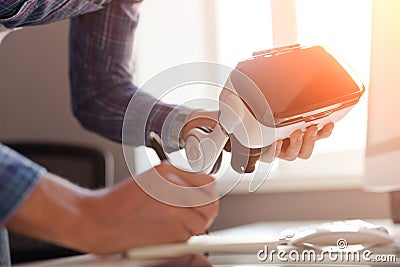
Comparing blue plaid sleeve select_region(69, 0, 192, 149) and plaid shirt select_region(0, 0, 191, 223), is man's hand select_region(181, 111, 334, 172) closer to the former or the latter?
plaid shirt select_region(0, 0, 191, 223)

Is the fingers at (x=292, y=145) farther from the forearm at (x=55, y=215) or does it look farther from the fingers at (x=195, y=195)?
the forearm at (x=55, y=215)

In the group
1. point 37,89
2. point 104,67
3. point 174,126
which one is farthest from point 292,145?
point 37,89

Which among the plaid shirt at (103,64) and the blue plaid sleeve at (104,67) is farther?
the blue plaid sleeve at (104,67)

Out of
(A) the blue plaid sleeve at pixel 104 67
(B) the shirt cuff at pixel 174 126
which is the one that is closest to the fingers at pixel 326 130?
(B) the shirt cuff at pixel 174 126

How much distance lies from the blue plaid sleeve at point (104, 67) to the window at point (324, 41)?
1.86 feet

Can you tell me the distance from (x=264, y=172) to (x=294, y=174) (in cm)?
93

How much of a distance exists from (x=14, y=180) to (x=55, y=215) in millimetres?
37

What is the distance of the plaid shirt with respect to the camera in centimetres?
86

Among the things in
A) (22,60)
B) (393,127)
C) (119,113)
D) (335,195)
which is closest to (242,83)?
(393,127)

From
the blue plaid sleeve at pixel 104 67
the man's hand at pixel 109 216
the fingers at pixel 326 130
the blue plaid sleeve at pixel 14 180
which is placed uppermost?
the blue plaid sleeve at pixel 104 67

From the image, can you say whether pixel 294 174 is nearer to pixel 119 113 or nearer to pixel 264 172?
pixel 119 113

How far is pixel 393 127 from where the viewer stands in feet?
2.67

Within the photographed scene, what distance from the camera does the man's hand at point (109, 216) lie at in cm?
45

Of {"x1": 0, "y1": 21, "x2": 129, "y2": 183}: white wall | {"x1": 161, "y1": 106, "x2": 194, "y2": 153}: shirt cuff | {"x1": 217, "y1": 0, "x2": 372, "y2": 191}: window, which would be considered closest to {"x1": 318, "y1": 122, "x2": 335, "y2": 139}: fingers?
{"x1": 161, "y1": 106, "x2": 194, "y2": 153}: shirt cuff
